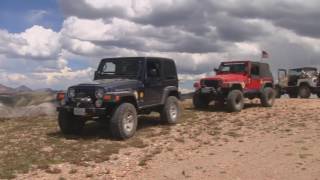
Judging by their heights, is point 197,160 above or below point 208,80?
below

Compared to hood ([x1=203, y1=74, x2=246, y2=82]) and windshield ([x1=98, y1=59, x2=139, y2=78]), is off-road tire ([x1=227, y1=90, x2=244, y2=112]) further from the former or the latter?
windshield ([x1=98, y1=59, x2=139, y2=78])

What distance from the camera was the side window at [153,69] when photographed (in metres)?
15.5

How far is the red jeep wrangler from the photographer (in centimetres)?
2048

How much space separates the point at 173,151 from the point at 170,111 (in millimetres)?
4080

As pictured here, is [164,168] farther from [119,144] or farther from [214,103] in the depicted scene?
[214,103]

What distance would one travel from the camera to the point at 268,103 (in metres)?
22.2

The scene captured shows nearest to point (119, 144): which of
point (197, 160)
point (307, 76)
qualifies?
point (197, 160)

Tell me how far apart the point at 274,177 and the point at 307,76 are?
867 inches

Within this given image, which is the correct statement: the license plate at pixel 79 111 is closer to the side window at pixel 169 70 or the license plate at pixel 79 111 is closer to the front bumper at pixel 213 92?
the side window at pixel 169 70

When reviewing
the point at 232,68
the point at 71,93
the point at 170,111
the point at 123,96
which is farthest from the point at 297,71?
the point at 71,93

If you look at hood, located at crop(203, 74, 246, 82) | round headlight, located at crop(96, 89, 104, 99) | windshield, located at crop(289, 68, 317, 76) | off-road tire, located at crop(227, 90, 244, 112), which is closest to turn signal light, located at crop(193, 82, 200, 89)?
hood, located at crop(203, 74, 246, 82)

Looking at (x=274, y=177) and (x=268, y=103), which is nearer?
(x=274, y=177)

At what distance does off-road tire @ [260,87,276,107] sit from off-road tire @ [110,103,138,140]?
8.96 metres

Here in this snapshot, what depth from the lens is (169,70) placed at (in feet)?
54.7
